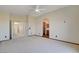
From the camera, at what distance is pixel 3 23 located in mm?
9188

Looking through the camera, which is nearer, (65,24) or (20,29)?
(65,24)

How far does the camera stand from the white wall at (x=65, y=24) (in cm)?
709

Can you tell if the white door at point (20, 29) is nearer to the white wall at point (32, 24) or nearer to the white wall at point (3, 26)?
the white wall at point (32, 24)

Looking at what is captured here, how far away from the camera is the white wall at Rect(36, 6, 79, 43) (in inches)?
279

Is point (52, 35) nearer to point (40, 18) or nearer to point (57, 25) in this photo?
point (57, 25)

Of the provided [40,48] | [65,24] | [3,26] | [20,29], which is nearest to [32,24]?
[20,29]

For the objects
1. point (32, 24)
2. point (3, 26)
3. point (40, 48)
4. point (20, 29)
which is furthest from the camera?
point (32, 24)

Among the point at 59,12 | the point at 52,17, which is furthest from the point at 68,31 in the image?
the point at 52,17

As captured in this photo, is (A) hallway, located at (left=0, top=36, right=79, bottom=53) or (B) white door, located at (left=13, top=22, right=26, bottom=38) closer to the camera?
(A) hallway, located at (left=0, top=36, right=79, bottom=53)

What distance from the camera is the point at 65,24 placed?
8062 mm

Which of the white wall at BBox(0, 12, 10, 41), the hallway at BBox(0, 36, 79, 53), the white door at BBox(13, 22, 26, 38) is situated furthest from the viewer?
the white door at BBox(13, 22, 26, 38)

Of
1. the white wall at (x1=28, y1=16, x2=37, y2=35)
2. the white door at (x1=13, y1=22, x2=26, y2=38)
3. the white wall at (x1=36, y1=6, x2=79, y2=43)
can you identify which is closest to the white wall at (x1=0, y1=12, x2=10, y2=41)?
the white door at (x1=13, y1=22, x2=26, y2=38)

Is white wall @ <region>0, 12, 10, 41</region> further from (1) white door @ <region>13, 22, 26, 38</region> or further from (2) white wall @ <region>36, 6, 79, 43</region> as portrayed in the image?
(2) white wall @ <region>36, 6, 79, 43</region>

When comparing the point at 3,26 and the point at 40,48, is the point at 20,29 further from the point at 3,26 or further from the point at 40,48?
the point at 40,48
